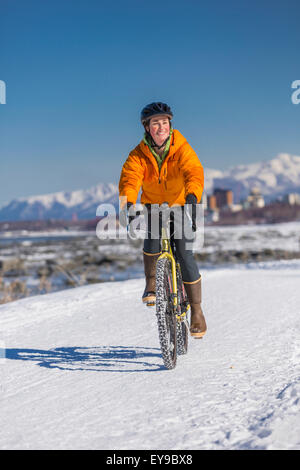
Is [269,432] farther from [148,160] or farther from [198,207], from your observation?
[148,160]

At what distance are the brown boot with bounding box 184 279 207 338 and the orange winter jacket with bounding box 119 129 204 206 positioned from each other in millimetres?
740

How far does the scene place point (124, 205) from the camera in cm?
421

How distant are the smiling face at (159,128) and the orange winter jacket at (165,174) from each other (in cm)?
8

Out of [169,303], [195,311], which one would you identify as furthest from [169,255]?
[195,311]

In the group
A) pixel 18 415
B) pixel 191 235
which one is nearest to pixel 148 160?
pixel 191 235

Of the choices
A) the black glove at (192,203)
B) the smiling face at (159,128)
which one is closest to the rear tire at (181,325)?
the black glove at (192,203)

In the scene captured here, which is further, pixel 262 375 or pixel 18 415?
pixel 262 375

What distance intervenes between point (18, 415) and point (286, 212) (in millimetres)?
85882

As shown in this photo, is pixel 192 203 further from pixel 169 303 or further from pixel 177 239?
pixel 169 303

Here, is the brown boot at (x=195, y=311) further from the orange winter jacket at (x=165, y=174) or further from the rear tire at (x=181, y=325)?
the orange winter jacket at (x=165, y=174)

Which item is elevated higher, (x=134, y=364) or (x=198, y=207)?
(x=198, y=207)

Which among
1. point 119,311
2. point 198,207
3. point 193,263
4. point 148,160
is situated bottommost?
point 119,311

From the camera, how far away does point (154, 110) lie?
4102mm

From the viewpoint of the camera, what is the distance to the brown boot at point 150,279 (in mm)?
4328
